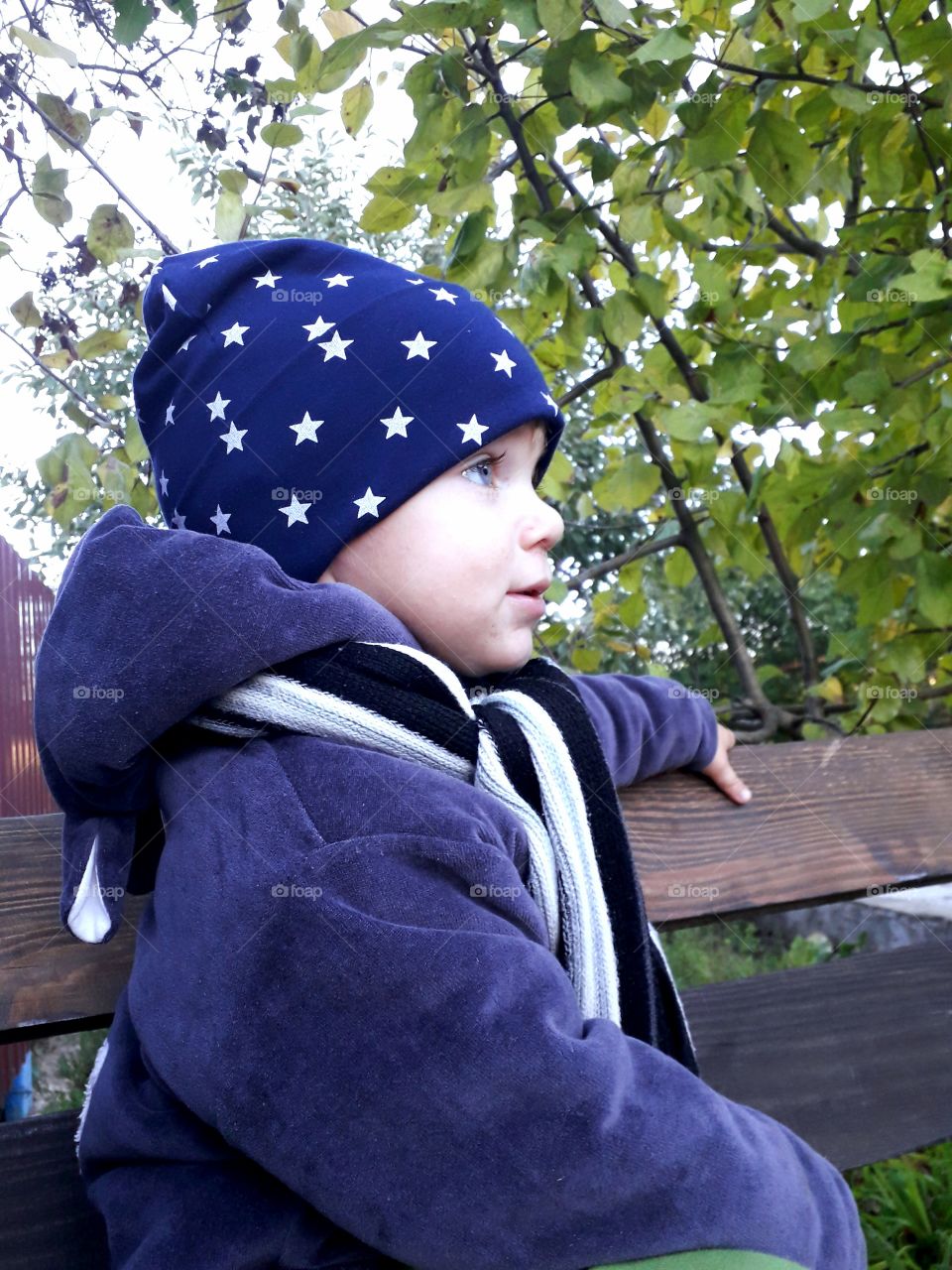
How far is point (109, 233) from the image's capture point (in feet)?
6.13

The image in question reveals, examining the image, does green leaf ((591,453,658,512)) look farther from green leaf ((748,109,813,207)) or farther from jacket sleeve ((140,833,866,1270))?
jacket sleeve ((140,833,866,1270))

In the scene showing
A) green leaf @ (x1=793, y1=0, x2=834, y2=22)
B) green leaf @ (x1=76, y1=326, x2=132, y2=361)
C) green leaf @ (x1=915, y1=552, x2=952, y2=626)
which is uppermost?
green leaf @ (x1=793, y1=0, x2=834, y2=22)

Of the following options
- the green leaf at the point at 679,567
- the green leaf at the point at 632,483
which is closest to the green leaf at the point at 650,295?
the green leaf at the point at 632,483

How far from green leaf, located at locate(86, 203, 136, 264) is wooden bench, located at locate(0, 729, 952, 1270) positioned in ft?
4.02

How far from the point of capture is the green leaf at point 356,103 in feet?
6.33

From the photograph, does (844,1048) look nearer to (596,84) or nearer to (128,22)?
(596,84)

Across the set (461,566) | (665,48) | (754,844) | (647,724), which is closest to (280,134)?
(665,48)

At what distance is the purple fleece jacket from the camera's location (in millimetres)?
825

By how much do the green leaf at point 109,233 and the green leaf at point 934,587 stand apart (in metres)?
1.40

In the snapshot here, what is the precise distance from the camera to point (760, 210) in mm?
1965

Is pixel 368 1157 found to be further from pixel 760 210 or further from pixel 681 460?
pixel 681 460

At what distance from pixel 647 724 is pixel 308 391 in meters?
0.52

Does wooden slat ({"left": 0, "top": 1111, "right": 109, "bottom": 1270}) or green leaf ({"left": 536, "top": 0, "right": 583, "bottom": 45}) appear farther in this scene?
green leaf ({"left": 536, "top": 0, "right": 583, "bottom": 45})

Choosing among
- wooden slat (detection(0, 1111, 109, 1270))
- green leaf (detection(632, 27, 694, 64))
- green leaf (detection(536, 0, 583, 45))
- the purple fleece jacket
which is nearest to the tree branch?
green leaf (detection(536, 0, 583, 45))
